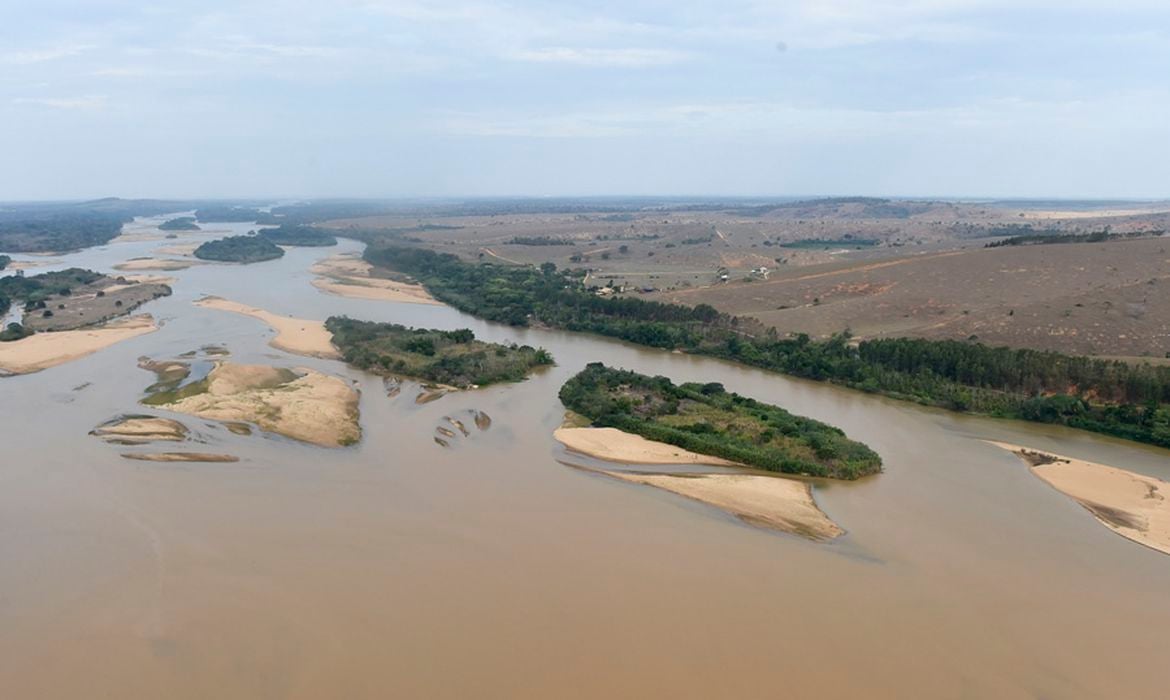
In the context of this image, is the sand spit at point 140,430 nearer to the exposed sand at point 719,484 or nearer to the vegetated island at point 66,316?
the vegetated island at point 66,316

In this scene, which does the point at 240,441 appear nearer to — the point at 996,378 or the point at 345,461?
the point at 345,461

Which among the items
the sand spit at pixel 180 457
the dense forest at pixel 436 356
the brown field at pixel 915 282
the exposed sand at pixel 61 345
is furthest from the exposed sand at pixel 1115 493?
the exposed sand at pixel 61 345

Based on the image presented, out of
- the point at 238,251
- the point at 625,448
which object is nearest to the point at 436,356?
the point at 625,448

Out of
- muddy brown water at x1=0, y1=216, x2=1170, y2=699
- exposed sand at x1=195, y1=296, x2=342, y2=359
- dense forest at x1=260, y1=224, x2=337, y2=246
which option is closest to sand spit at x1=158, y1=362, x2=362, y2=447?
muddy brown water at x1=0, y1=216, x2=1170, y2=699

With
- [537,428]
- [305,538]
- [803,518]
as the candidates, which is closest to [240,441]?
[305,538]

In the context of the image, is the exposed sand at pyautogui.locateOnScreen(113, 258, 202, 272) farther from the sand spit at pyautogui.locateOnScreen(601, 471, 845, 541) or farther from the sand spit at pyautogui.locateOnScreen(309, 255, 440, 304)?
the sand spit at pyautogui.locateOnScreen(601, 471, 845, 541)

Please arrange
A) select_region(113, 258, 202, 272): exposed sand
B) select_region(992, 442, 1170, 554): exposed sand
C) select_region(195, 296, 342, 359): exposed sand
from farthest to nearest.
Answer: select_region(113, 258, 202, 272): exposed sand, select_region(195, 296, 342, 359): exposed sand, select_region(992, 442, 1170, 554): exposed sand

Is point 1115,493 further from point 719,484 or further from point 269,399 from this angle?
point 269,399
